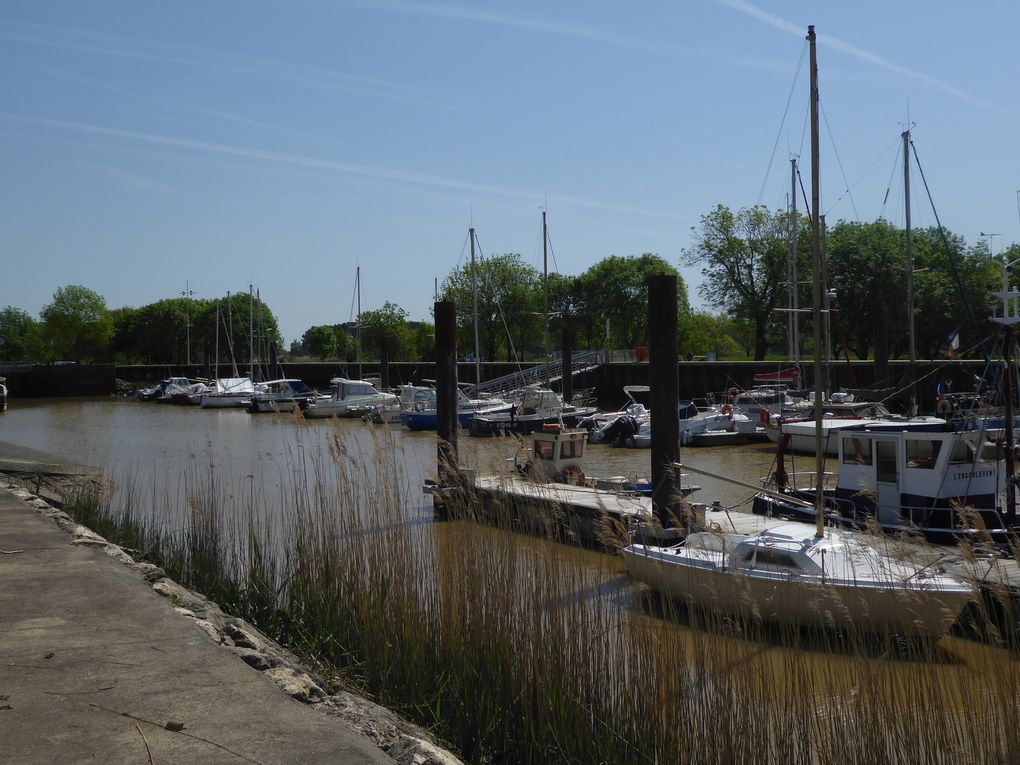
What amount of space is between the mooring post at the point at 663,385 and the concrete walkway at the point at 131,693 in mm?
8452

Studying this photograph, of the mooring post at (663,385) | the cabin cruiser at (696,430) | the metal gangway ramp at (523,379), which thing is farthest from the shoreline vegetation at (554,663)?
the metal gangway ramp at (523,379)

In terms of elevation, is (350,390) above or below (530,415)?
above

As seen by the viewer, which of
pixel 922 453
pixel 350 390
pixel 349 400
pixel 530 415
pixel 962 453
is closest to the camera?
pixel 962 453

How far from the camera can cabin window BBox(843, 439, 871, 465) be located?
51.9 feet

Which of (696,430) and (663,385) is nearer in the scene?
(663,385)

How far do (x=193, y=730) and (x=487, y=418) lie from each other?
123ft

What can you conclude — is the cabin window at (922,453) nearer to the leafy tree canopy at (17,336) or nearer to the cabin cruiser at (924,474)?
the cabin cruiser at (924,474)

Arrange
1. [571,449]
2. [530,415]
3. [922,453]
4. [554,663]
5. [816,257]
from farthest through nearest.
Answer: [530,415], [571,449], [922,453], [816,257], [554,663]

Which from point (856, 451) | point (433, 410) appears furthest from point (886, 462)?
point (433, 410)

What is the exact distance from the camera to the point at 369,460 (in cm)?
2088

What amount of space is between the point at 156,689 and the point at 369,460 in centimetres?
1551

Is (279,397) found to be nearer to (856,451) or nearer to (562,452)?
(562,452)

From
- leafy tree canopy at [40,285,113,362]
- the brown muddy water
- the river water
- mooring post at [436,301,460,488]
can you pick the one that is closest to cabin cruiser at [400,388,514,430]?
the river water

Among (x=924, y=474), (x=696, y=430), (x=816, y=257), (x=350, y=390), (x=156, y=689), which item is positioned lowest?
(x=696, y=430)
